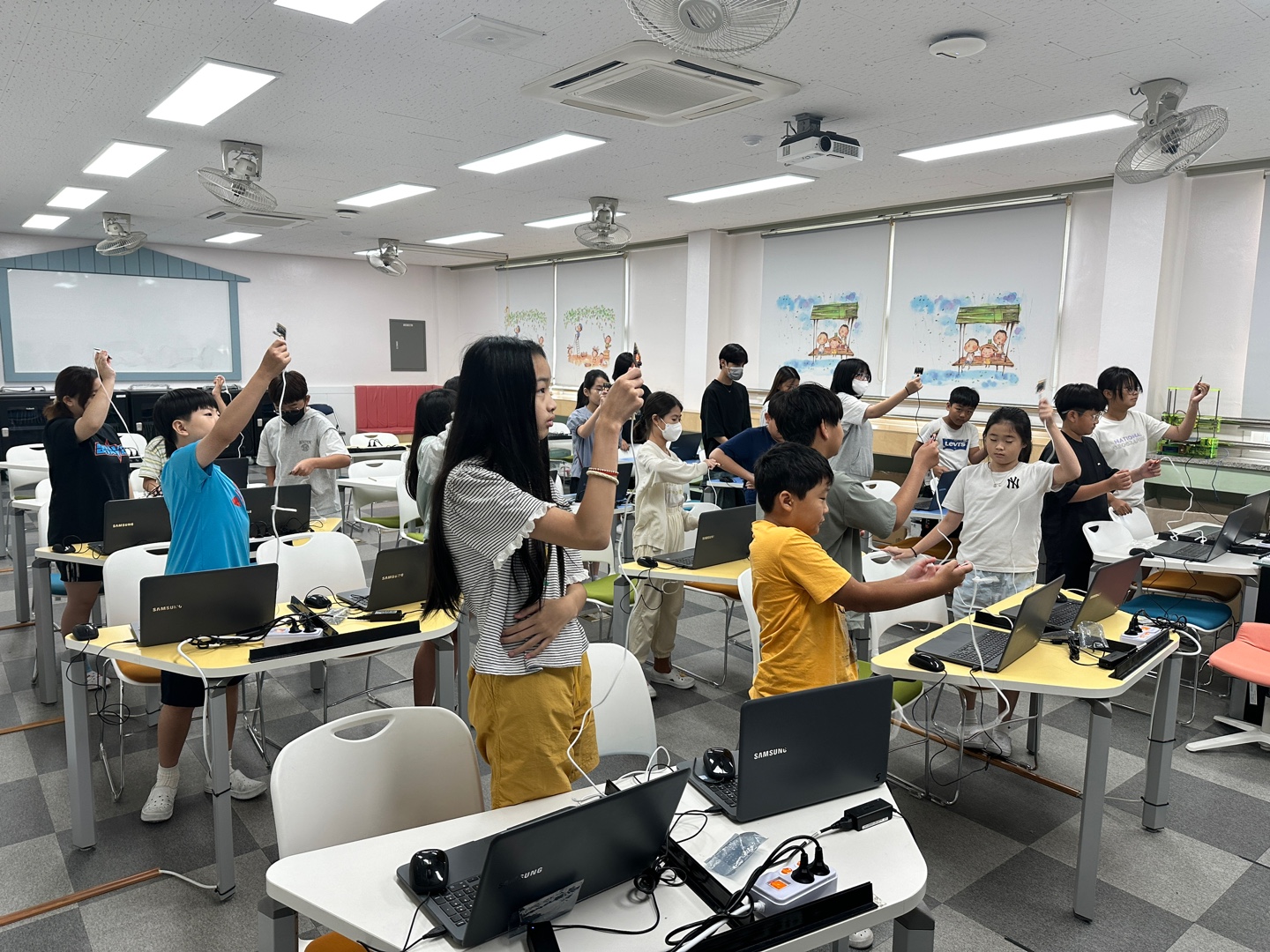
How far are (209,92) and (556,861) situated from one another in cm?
472

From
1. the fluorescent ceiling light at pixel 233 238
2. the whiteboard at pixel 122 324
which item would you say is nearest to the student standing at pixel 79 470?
the fluorescent ceiling light at pixel 233 238

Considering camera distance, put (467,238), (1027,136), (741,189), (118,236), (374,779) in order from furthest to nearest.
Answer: (467,238) < (118,236) < (741,189) < (1027,136) < (374,779)

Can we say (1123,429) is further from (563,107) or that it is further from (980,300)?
(563,107)

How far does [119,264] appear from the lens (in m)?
11.0

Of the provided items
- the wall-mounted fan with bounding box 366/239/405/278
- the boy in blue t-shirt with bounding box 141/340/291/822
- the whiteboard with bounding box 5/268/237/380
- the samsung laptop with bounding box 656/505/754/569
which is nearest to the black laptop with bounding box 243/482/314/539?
the boy in blue t-shirt with bounding box 141/340/291/822

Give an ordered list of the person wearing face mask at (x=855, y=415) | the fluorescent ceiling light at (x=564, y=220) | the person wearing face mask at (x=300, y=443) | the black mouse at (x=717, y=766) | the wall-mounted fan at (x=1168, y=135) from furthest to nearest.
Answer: the fluorescent ceiling light at (x=564, y=220) < the person wearing face mask at (x=855, y=415) < the person wearing face mask at (x=300, y=443) < the wall-mounted fan at (x=1168, y=135) < the black mouse at (x=717, y=766)

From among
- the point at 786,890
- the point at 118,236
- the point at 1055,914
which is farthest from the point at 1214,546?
the point at 118,236

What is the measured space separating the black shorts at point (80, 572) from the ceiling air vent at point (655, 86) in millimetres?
3119

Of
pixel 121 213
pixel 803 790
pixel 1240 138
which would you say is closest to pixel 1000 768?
pixel 803 790

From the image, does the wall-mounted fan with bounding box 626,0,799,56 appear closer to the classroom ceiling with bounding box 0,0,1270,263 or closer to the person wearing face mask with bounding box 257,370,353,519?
the classroom ceiling with bounding box 0,0,1270,263

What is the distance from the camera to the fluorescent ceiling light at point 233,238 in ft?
32.6

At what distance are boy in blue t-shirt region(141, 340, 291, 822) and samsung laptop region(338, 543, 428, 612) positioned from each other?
0.46m

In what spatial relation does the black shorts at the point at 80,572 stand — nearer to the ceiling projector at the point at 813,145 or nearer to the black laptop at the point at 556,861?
the black laptop at the point at 556,861

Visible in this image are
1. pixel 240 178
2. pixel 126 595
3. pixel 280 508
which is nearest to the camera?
pixel 126 595
